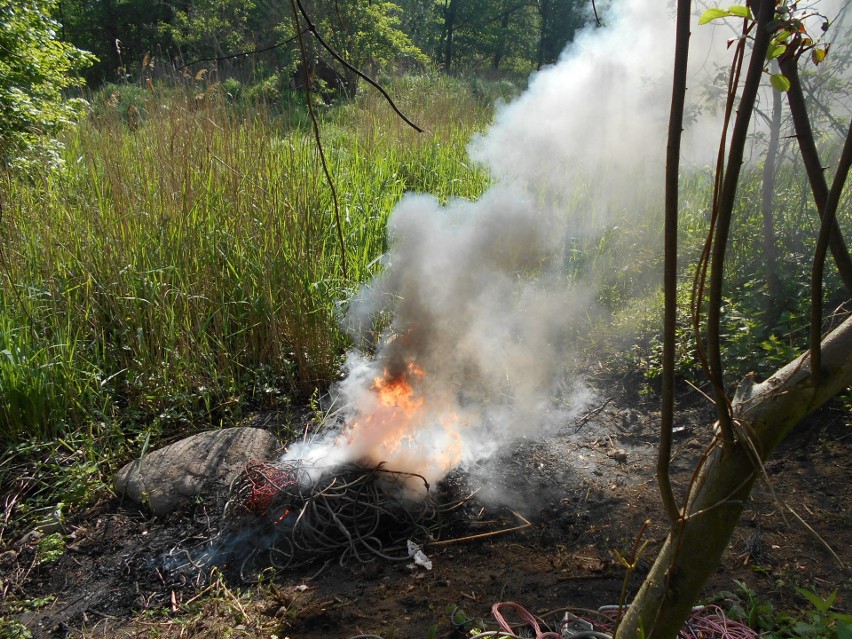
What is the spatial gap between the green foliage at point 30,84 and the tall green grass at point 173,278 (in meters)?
0.30

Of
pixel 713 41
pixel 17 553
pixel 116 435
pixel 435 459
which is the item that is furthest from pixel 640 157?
pixel 17 553

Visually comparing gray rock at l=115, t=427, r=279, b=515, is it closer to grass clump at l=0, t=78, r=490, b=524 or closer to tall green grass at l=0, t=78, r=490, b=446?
grass clump at l=0, t=78, r=490, b=524

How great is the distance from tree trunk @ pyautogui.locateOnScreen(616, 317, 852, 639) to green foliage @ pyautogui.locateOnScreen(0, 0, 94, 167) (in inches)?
215


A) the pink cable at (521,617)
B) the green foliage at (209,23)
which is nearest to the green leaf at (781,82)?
the pink cable at (521,617)

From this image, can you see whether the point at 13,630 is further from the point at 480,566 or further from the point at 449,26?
the point at 449,26

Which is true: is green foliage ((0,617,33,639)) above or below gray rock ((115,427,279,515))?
below

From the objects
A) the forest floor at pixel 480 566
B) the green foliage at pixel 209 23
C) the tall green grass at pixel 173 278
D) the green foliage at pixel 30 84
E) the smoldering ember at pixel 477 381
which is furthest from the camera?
the green foliage at pixel 209 23

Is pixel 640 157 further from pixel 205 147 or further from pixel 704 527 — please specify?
pixel 704 527

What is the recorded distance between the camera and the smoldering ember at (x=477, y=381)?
2.26 meters

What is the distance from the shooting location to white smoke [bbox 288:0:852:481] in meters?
4.00

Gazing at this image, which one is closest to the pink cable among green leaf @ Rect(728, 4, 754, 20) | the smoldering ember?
the smoldering ember

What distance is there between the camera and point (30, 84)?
18.8 feet

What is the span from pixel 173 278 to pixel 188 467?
5.04ft

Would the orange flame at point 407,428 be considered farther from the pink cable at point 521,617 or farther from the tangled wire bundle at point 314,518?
the pink cable at point 521,617
